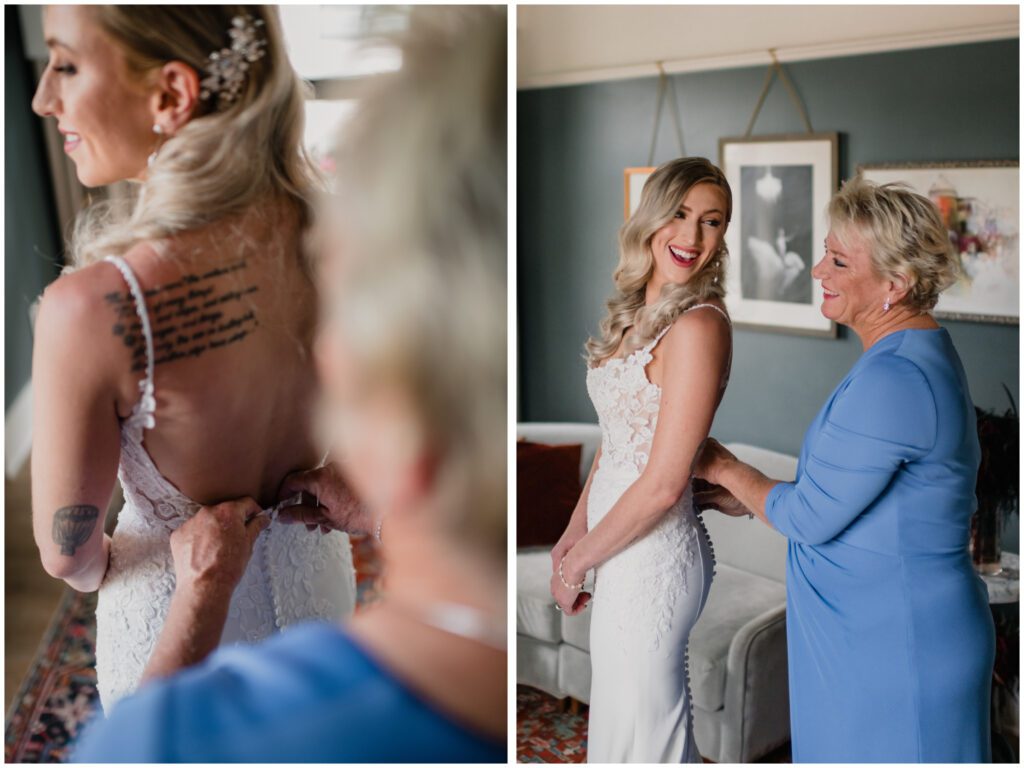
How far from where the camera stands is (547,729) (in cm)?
183

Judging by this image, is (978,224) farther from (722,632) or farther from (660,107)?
(722,632)

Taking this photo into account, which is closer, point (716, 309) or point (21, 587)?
point (21, 587)

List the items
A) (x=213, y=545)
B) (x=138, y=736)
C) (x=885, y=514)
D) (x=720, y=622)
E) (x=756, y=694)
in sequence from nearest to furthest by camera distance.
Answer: (x=138, y=736), (x=213, y=545), (x=885, y=514), (x=720, y=622), (x=756, y=694)

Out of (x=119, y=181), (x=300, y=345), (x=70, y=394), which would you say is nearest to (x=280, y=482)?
(x=300, y=345)

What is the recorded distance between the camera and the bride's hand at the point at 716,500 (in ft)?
5.87

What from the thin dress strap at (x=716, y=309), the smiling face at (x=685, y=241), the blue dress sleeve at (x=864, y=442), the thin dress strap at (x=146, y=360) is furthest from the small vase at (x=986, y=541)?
the thin dress strap at (x=146, y=360)

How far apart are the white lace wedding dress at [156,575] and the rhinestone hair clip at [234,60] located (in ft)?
0.95

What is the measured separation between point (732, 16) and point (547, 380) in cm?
75

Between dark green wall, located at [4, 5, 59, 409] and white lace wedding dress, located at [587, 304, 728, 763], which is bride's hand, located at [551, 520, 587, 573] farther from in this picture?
dark green wall, located at [4, 5, 59, 409]

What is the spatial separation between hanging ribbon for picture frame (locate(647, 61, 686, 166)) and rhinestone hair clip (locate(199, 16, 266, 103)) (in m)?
0.69

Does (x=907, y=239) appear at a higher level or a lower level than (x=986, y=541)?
higher

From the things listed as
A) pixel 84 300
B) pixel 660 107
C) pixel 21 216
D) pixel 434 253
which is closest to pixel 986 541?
pixel 660 107

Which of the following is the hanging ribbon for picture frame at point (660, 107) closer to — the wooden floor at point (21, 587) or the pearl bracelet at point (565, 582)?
the pearl bracelet at point (565, 582)

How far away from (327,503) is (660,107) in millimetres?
916
